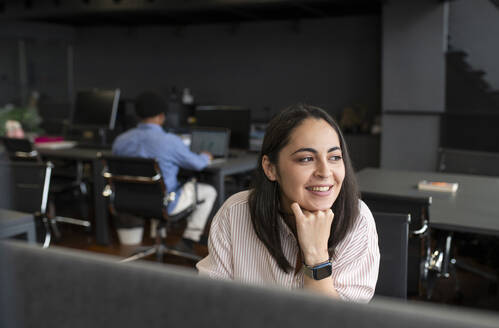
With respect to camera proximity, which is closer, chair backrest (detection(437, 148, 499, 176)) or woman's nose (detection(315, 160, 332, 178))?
woman's nose (detection(315, 160, 332, 178))

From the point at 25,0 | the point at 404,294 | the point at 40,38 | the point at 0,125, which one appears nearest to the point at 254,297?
the point at 404,294

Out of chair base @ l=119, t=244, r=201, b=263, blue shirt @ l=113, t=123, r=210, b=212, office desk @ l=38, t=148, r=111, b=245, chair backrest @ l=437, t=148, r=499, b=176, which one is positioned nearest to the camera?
chair backrest @ l=437, t=148, r=499, b=176

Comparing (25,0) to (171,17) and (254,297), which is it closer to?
(171,17)

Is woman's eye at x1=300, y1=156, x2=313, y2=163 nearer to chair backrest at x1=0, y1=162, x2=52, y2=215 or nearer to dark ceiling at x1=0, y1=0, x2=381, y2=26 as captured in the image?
chair backrest at x1=0, y1=162, x2=52, y2=215

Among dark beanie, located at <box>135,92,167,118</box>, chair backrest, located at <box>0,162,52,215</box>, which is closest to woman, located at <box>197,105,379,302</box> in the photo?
chair backrest, located at <box>0,162,52,215</box>

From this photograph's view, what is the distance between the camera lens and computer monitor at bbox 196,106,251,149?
4.59 m

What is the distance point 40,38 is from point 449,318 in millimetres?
10851

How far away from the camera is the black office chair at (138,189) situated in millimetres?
3542

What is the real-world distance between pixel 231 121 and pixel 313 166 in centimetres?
334

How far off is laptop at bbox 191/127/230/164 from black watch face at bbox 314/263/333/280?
10.5 ft

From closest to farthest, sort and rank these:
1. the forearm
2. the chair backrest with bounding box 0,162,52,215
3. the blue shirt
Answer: the forearm < the chair backrest with bounding box 0,162,52,215 < the blue shirt

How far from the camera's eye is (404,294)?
70.0 inches

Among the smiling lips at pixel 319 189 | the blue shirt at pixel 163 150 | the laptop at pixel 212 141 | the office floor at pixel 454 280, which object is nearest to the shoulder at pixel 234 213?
the smiling lips at pixel 319 189

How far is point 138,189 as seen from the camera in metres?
3.69
